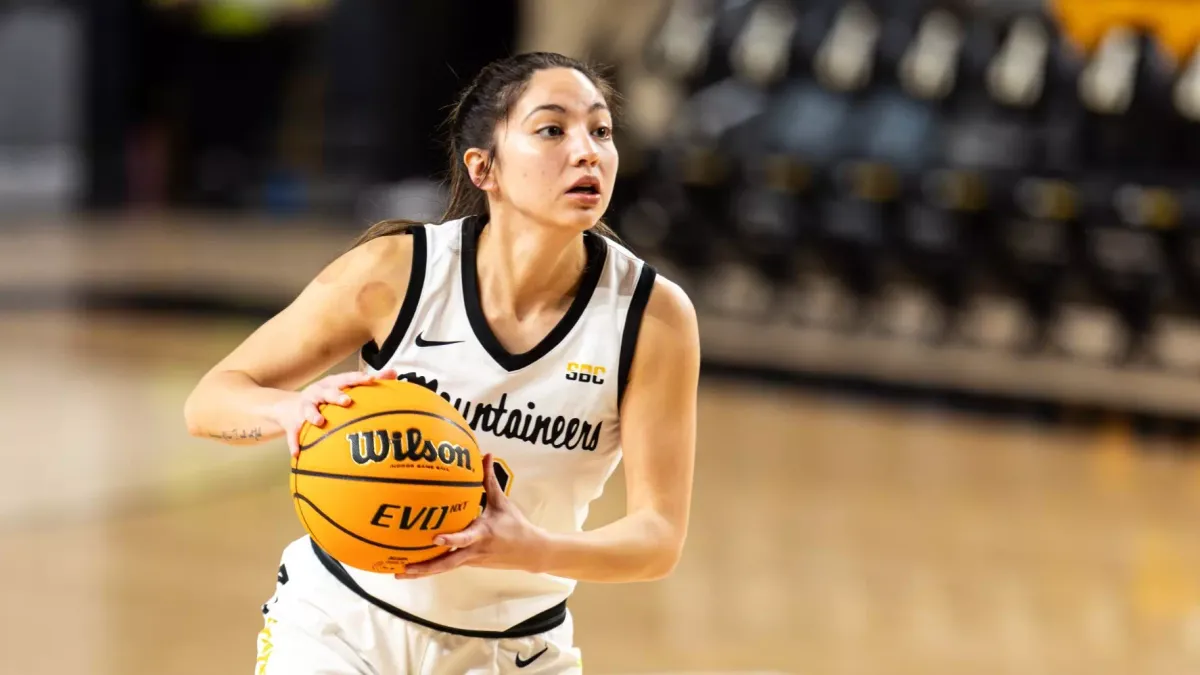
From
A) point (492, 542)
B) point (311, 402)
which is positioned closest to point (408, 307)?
point (311, 402)

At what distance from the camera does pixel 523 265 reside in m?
2.76

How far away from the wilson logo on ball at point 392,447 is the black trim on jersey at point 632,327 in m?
0.38

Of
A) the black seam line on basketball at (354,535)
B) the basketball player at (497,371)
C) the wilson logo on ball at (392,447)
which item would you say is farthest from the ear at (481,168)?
the black seam line on basketball at (354,535)

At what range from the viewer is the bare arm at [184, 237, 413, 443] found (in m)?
2.72

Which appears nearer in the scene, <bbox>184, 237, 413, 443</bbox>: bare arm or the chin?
the chin

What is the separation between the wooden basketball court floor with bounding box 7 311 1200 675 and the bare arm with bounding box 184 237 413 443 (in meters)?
2.21

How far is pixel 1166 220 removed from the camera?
32.7 feet

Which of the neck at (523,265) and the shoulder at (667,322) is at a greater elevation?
the neck at (523,265)

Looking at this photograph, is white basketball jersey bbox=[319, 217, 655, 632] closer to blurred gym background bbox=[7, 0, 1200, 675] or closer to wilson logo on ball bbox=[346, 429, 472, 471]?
wilson logo on ball bbox=[346, 429, 472, 471]

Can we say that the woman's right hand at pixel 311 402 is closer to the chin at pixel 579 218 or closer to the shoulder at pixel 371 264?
the shoulder at pixel 371 264

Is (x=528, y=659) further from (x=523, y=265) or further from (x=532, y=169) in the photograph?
(x=532, y=169)

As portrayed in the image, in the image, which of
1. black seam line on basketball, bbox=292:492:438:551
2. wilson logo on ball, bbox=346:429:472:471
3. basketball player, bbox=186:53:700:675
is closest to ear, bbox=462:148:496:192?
basketball player, bbox=186:53:700:675

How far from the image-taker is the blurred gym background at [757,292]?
→ 5617mm

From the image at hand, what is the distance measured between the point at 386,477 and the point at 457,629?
46cm
